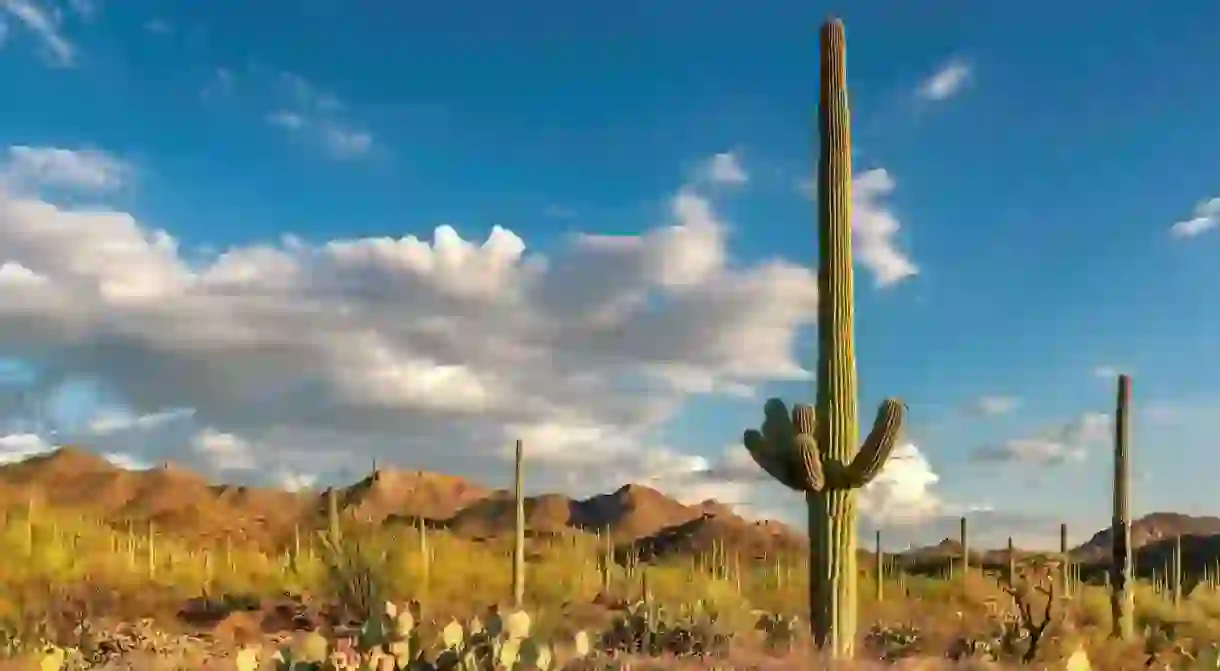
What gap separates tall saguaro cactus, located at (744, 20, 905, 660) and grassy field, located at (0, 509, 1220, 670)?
2.82 feet

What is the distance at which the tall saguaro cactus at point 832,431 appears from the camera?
14789 mm

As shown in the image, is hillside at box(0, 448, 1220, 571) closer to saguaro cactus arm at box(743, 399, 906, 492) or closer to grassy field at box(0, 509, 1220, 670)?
grassy field at box(0, 509, 1220, 670)

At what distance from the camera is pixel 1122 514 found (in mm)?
24422

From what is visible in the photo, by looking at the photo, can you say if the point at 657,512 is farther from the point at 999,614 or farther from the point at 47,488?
the point at 999,614

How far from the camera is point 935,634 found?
20.3 metres

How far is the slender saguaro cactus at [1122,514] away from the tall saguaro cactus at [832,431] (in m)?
10.9

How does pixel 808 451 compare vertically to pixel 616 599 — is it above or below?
above

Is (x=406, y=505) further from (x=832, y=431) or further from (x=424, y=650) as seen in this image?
(x=424, y=650)

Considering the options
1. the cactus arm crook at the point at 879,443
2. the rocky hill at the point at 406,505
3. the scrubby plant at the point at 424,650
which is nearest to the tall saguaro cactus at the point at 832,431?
the cactus arm crook at the point at 879,443

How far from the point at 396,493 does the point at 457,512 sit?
160 inches

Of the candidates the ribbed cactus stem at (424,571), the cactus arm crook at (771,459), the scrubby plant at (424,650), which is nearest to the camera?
the scrubby plant at (424,650)

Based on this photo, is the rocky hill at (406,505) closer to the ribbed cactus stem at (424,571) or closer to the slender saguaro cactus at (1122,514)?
the ribbed cactus stem at (424,571)

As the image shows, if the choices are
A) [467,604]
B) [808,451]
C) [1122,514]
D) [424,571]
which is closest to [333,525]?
[424,571]

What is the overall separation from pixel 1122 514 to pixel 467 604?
40.2 feet
